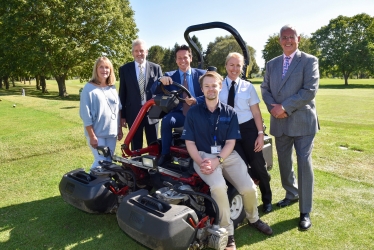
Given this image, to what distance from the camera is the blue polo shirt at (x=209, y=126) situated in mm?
3461

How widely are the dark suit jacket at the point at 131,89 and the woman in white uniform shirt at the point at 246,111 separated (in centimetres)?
161

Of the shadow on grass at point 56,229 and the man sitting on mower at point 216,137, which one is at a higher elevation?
the man sitting on mower at point 216,137

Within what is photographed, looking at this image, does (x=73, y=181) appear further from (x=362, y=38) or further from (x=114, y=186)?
(x=362, y=38)

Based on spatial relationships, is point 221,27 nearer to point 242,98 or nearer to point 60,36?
point 242,98

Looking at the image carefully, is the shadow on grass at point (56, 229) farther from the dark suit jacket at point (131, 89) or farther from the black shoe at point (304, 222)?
the black shoe at point (304, 222)

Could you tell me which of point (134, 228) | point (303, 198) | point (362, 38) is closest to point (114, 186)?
point (134, 228)

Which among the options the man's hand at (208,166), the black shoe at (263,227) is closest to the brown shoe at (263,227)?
the black shoe at (263,227)

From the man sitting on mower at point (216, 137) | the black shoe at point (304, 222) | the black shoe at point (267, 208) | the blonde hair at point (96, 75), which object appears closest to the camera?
the man sitting on mower at point (216, 137)

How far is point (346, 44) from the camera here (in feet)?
164

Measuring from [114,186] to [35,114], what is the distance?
10922 mm

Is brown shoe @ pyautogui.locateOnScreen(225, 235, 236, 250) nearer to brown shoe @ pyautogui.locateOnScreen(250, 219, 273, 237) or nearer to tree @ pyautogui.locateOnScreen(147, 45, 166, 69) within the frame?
brown shoe @ pyautogui.locateOnScreen(250, 219, 273, 237)

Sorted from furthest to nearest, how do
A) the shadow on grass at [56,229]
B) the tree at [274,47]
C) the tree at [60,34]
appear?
the tree at [274,47] < the tree at [60,34] < the shadow on grass at [56,229]

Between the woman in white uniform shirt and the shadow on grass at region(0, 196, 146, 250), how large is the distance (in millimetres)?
1784

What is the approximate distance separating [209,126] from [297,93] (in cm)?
132
